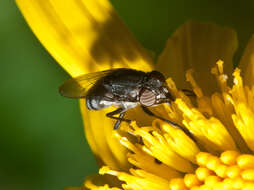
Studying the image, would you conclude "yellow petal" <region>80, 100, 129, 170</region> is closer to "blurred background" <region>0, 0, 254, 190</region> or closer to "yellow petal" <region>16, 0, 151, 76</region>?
"yellow petal" <region>16, 0, 151, 76</region>

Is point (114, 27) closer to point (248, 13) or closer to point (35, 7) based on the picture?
point (35, 7)

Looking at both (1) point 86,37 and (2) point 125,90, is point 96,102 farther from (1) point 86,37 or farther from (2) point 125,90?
(1) point 86,37

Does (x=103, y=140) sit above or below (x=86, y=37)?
below

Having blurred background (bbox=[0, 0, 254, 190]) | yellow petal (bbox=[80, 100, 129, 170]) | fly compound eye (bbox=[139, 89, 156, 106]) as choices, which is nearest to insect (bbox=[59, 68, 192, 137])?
fly compound eye (bbox=[139, 89, 156, 106])

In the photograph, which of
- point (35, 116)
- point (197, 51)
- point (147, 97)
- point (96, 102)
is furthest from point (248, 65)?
point (35, 116)

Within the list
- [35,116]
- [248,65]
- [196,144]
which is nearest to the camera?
[196,144]

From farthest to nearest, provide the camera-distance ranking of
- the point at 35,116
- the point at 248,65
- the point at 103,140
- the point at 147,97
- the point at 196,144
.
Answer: the point at 35,116, the point at 103,140, the point at 248,65, the point at 196,144, the point at 147,97

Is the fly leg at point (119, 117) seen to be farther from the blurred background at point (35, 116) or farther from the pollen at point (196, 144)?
the blurred background at point (35, 116)

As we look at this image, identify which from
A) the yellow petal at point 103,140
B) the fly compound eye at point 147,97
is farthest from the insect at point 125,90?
the yellow petal at point 103,140
